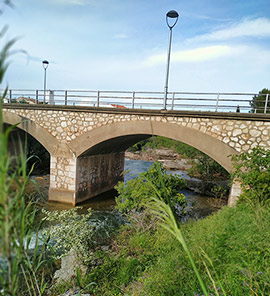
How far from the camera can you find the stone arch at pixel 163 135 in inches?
281

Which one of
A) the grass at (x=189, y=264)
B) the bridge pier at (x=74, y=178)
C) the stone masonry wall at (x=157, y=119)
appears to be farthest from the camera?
the bridge pier at (x=74, y=178)

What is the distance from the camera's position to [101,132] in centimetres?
877

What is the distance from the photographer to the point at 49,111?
9.53 meters

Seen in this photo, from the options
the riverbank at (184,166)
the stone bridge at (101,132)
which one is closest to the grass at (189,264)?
the stone bridge at (101,132)

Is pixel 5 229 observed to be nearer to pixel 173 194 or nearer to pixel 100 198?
pixel 173 194

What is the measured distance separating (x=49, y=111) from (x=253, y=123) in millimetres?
7507

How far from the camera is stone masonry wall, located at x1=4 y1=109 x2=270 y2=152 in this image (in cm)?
684

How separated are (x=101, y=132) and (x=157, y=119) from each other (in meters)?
2.20

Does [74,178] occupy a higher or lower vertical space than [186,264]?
lower

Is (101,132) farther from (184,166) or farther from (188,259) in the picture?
(184,166)

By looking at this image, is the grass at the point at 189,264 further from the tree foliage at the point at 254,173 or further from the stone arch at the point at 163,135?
the stone arch at the point at 163,135

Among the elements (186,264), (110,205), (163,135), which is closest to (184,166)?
(110,205)

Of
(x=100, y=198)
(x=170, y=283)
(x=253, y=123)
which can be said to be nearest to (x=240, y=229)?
(x=170, y=283)

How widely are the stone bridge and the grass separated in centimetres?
252
